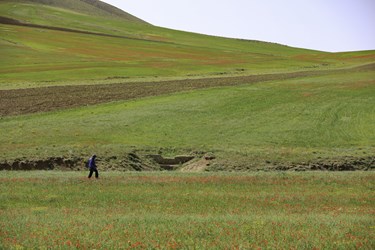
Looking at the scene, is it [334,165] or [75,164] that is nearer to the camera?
[334,165]

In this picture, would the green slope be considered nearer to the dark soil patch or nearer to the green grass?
the green grass

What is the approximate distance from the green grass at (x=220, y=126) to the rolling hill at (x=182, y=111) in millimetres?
94

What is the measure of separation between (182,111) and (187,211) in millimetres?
37936

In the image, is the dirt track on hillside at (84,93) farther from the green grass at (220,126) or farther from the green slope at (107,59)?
the green slope at (107,59)

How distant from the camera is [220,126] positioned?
54.7 m

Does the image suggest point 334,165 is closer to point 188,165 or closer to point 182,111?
point 188,165

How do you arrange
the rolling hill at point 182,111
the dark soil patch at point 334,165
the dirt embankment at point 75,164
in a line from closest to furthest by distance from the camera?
the dark soil patch at point 334,165, the dirt embankment at point 75,164, the rolling hill at point 182,111

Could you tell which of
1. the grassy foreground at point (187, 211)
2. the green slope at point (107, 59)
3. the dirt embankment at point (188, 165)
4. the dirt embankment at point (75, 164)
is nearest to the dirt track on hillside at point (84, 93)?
the green slope at point (107, 59)

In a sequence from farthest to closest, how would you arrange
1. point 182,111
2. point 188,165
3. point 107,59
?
Result: point 107,59 < point 182,111 < point 188,165

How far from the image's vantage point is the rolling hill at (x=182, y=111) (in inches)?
1726

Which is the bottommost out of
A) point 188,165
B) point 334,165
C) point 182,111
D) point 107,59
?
point 188,165

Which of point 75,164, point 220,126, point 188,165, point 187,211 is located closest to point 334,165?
point 188,165

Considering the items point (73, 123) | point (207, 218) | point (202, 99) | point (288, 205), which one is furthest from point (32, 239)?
point (202, 99)

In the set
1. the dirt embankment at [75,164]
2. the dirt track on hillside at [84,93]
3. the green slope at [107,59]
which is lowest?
the dirt embankment at [75,164]
